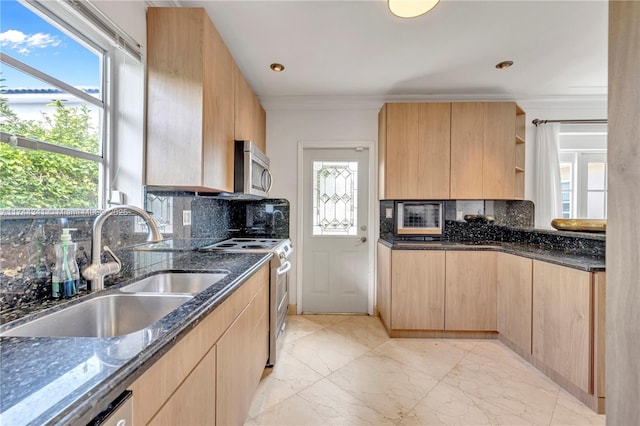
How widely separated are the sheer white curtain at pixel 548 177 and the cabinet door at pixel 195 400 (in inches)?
137

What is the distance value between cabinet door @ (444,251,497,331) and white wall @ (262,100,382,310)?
0.96m

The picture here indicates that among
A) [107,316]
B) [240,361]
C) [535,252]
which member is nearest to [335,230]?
[535,252]

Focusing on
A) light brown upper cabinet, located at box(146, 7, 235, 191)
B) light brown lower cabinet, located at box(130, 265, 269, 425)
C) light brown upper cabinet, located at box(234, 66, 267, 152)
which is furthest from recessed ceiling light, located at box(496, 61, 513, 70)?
light brown lower cabinet, located at box(130, 265, 269, 425)

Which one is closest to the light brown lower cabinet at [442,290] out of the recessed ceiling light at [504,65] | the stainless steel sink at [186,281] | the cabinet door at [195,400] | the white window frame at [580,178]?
the white window frame at [580,178]

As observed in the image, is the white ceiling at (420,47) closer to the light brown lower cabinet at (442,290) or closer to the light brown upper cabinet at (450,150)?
the light brown upper cabinet at (450,150)

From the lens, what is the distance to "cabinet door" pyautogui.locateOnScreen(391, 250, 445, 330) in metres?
2.65

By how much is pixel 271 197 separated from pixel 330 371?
6.12 ft

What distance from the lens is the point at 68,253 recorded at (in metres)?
1.02

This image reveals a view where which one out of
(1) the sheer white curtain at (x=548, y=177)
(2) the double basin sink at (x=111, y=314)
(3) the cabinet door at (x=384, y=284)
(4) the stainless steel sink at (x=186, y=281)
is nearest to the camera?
(2) the double basin sink at (x=111, y=314)

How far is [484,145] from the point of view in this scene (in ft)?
9.29

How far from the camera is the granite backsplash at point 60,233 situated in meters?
0.89

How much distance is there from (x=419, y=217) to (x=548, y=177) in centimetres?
146

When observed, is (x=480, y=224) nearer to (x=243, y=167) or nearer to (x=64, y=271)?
(x=243, y=167)

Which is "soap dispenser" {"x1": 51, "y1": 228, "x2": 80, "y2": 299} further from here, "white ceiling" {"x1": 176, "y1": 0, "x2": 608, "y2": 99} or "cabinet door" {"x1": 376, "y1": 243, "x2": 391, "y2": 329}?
"cabinet door" {"x1": 376, "y1": 243, "x2": 391, "y2": 329}
